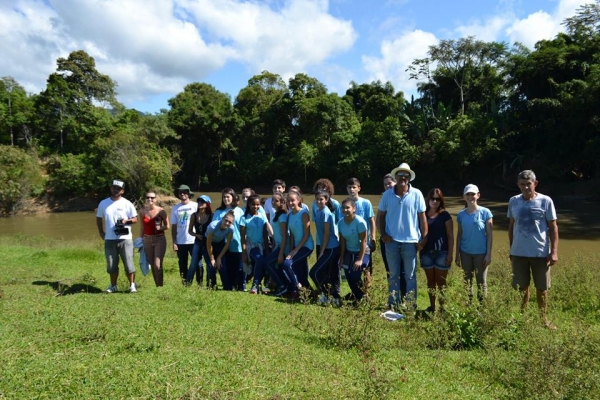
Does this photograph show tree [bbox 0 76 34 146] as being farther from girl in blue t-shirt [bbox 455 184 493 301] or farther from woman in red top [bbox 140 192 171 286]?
girl in blue t-shirt [bbox 455 184 493 301]

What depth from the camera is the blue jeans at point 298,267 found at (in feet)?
21.1

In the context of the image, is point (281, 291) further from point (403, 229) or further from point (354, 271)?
point (403, 229)

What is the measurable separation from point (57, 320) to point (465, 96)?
3814 centimetres

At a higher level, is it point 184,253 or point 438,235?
point 438,235

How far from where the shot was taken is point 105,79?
125ft

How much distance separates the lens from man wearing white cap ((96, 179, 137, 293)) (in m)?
6.83

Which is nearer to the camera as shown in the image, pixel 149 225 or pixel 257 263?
pixel 257 263

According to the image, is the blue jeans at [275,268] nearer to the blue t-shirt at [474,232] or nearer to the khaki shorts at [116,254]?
the khaki shorts at [116,254]

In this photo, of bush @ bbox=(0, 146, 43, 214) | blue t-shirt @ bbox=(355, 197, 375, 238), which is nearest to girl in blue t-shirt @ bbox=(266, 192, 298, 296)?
blue t-shirt @ bbox=(355, 197, 375, 238)

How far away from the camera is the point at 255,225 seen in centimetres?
702

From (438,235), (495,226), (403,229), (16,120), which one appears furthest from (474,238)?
(16,120)

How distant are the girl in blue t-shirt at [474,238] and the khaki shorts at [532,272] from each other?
0.34 meters

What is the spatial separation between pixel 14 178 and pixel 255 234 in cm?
3082

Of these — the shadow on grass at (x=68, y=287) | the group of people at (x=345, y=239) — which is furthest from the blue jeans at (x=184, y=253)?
the shadow on grass at (x=68, y=287)
